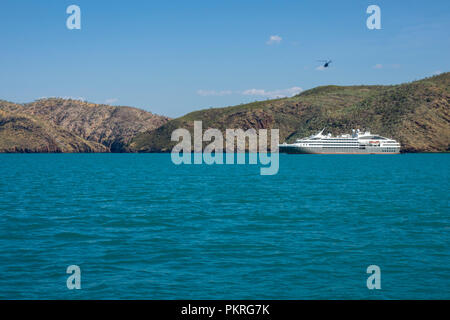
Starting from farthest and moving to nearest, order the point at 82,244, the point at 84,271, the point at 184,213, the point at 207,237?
the point at 184,213, the point at 207,237, the point at 82,244, the point at 84,271

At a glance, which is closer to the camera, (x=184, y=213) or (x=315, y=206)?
(x=184, y=213)

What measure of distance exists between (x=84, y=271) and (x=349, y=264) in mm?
10408

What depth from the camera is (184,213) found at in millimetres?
35781

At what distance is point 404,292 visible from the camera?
16047 mm

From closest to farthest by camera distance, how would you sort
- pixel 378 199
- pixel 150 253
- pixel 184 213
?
pixel 150 253 < pixel 184 213 < pixel 378 199

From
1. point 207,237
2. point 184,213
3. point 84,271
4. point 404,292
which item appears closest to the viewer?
point 404,292
